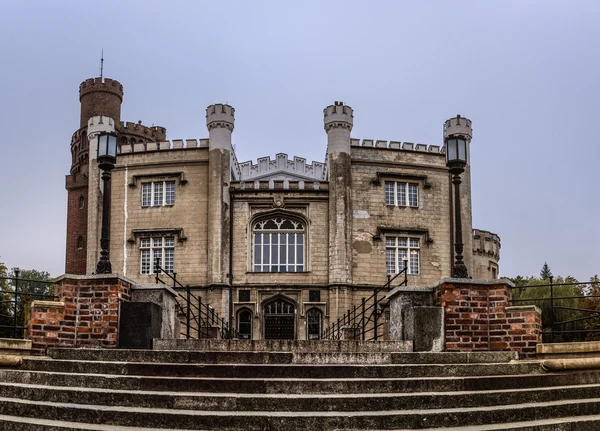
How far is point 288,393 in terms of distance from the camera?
26.2 feet

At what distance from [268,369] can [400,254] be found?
26.9 metres

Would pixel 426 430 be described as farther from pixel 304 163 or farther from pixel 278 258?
pixel 304 163

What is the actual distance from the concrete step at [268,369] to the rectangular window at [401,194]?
87.0 feet

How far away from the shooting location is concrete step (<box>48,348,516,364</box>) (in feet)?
29.7

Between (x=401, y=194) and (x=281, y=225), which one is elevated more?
(x=401, y=194)

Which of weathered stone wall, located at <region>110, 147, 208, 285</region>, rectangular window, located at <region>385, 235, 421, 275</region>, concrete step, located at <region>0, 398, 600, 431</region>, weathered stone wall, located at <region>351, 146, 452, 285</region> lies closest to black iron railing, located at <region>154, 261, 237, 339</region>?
weathered stone wall, located at <region>110, 147, 208, 285</region>

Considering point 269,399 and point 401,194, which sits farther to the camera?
point 401,194

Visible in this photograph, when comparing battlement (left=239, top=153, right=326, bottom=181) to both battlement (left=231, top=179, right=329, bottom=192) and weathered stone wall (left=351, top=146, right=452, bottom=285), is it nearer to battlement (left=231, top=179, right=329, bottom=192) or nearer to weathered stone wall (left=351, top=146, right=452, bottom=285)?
battlement (left=231, top=179, right=329, bottom=192)

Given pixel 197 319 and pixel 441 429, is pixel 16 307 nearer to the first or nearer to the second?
pixel 441 429

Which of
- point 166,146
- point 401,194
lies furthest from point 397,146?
point 166,146

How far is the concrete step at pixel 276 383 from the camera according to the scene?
7.97m

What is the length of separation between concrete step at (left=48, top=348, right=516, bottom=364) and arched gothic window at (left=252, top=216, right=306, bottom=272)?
2487 centimetres

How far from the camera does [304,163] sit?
4716cm

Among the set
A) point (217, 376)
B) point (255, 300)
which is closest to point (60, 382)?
point (217, 376)
